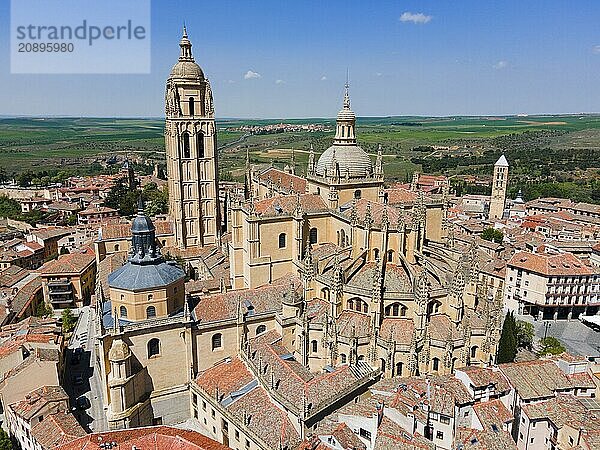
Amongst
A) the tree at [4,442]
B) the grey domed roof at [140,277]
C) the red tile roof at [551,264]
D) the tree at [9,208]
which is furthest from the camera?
the tree at [9,208]

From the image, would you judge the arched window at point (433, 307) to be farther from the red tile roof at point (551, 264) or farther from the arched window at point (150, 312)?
the red tile roof at point (551, 264)

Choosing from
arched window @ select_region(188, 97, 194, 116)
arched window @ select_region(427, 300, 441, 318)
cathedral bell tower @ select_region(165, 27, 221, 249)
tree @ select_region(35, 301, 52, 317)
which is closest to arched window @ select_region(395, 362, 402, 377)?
arched window @ select_region(427, 300, 441, 318)

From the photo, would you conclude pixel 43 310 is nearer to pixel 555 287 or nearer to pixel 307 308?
pixel 307 308

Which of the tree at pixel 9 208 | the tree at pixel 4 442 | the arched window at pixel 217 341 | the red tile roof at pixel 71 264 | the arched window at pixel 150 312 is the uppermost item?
the arched window at pixel 150 312

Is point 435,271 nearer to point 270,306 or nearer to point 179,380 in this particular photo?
point 270,306

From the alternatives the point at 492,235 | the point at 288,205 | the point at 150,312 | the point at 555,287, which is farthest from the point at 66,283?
the point at 492,235

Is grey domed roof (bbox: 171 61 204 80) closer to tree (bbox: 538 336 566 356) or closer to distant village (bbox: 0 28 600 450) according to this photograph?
distant village (bbox: 0 28 600 450)

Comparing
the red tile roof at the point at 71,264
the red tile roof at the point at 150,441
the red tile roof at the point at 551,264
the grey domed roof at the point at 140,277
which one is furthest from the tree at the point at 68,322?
the red tile roof at the point at 551,264
